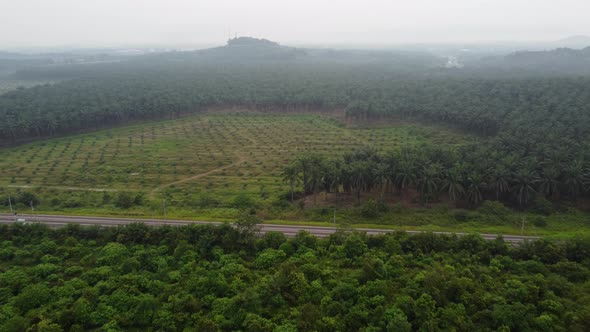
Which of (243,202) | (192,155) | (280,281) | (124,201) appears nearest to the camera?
(280,281)

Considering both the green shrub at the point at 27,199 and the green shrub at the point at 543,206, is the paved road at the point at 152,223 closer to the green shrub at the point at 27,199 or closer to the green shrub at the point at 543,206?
the green shrub at the point at 27,199

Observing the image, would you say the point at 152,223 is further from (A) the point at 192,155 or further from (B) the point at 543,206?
(B) the point at 543,206

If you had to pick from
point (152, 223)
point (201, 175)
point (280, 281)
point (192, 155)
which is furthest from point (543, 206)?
point (192, 155)

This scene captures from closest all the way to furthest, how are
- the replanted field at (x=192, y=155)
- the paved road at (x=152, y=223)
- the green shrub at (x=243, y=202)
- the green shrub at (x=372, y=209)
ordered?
the paved road at (x=152, y=223) → the green shrub at (x=372, y=209) → the green shrub at (x=243, y=202) → the replanted field at (x=192, y=155)

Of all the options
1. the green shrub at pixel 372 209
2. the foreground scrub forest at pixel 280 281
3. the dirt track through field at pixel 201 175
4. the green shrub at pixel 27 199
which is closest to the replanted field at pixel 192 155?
the dirt track through field at pixel 201 175

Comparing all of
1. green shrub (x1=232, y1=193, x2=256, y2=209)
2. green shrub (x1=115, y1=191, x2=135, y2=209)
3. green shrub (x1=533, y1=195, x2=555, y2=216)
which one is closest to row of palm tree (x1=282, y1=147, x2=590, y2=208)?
green shrub (x1=533, y1=195, x2=555, y2=216)

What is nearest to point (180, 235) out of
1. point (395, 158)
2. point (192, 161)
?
point (395, 158)
